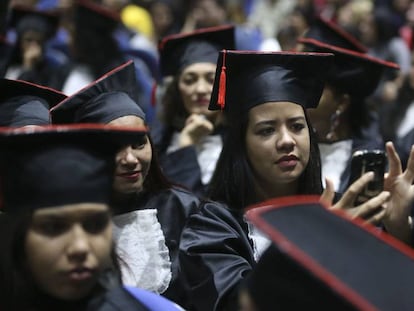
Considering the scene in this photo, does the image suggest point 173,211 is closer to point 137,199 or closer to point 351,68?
point 137,199

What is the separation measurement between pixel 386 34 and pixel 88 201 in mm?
6225

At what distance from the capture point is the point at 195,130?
15.9 feet

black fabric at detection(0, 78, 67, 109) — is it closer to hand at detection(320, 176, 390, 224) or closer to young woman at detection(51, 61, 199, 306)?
young woman at detection(51, 61, 199, 306)

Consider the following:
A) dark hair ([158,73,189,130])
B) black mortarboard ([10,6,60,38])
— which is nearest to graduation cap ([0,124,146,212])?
dark hair ([158,73,189,130])

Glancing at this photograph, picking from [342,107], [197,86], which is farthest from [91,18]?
[342,107]

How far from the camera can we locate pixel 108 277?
8.25 feet

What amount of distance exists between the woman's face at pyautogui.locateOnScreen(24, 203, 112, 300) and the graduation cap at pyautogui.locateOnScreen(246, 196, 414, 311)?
1.42 feet

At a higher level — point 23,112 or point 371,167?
point 23,112

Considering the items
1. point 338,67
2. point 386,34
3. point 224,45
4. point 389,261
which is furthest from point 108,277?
point 386,34

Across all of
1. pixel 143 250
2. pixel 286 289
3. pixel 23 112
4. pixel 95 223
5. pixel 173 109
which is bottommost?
pixel 143 250

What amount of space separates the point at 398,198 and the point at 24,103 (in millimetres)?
1488

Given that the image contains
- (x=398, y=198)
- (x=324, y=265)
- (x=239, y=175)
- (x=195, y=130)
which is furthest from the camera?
(x=195, y=130)

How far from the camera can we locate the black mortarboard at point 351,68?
4551 millimetres

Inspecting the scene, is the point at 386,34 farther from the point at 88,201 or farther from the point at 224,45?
the point at 88,201
